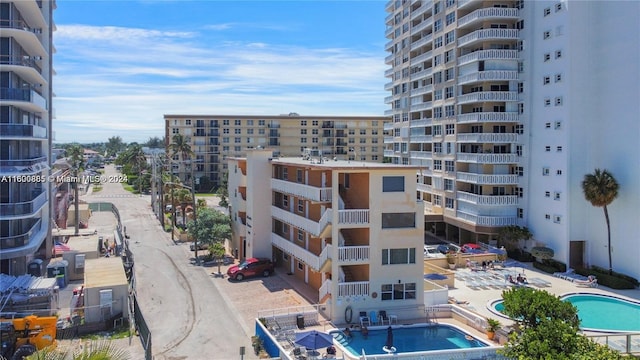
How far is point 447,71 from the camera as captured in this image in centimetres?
5712

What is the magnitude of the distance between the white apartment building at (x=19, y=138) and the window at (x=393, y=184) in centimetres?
2395

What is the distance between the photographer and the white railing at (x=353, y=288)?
1199 inches

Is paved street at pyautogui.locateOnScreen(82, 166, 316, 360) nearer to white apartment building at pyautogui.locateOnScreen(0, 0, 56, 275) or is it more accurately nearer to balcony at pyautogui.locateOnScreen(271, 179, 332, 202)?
balcony at pyautogui.locateOnScreen(271, 179, 332, 202)

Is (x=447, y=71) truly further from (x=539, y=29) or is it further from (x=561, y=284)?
(x=561, y=284)

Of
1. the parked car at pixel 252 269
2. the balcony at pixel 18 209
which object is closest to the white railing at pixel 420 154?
the parked car at pixel 252 269

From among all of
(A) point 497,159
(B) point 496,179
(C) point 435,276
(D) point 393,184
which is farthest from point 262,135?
(D) point 393,184

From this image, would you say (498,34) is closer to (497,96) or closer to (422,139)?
(497,96)

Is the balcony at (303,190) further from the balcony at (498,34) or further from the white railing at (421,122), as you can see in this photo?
the white railing at (421,122)

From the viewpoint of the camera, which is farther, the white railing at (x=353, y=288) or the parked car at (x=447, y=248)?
the parked car at (x=447, y=248)

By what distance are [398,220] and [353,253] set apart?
3.45 meters

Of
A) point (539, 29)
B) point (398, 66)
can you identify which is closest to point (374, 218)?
point (539, 29)

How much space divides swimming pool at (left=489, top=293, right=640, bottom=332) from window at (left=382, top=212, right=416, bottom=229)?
27.0 feet

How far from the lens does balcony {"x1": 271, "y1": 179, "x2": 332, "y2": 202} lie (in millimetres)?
32875

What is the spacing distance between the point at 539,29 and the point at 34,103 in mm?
42581
